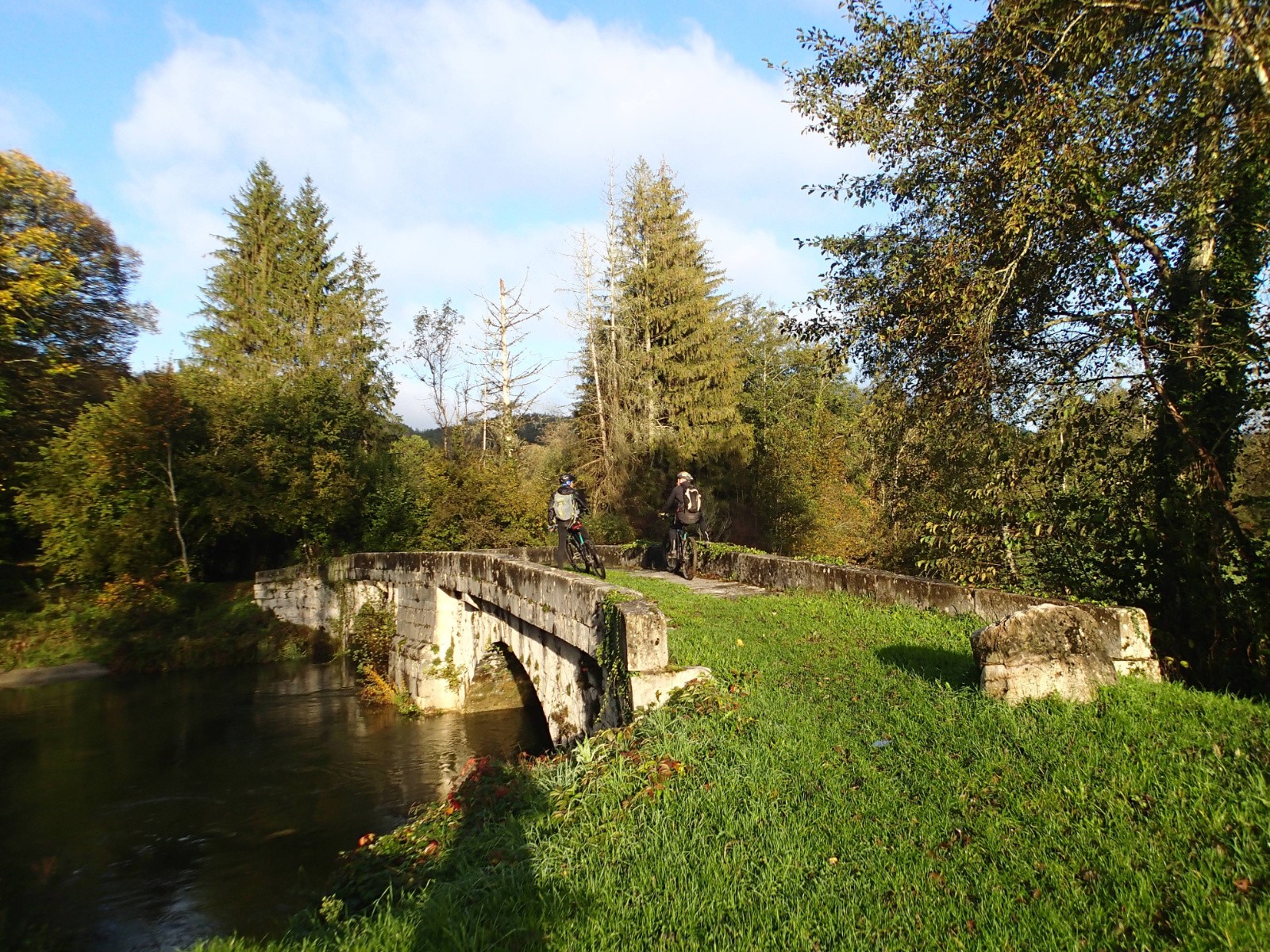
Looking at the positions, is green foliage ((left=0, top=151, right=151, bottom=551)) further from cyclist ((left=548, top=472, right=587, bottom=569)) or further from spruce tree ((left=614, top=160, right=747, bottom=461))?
spruce tree ((left=614, top=160, right=747, bottom=461))

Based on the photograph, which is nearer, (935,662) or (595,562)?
(935,662)

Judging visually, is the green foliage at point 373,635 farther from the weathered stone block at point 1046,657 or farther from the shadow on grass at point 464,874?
the weathered stone block at point 1046,657

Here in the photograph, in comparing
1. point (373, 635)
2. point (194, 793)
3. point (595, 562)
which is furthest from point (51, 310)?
point (595, 562)

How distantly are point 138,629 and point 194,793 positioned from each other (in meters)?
12.0

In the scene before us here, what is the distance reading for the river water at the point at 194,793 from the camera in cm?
856

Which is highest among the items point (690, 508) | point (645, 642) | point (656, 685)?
point (690, 508)

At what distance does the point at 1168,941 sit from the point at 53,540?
86.2ft

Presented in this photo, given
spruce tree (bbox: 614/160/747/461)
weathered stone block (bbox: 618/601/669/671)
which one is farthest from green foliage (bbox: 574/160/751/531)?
weathered stone block (bbox: 618/601/669/671)

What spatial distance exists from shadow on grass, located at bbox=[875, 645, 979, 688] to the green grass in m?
0.03

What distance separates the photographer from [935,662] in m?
6.39

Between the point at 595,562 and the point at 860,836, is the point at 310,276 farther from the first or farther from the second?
the point at 860,836

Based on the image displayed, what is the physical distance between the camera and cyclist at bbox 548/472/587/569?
12.8 meters

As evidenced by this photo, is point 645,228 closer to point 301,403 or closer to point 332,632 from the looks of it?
point 301,403

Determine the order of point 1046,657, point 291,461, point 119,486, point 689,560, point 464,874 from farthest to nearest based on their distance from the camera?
1. point 291,461
2. point 119,486
3. point 689,560
4. point 1046,657
5. point 464,874
